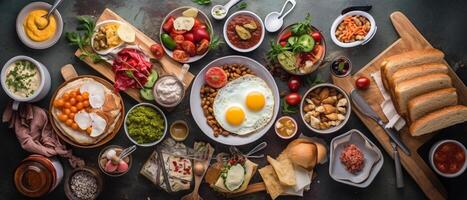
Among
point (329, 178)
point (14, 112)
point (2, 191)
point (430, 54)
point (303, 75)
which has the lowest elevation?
point (2, 191)

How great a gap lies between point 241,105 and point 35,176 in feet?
6.60

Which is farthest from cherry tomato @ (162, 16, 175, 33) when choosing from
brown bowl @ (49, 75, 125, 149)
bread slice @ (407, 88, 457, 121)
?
bread slice @ (407, 88, 457, 121)

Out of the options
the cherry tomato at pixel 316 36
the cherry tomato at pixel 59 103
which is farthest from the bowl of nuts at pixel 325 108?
the cherry tomato at pixel 59 103

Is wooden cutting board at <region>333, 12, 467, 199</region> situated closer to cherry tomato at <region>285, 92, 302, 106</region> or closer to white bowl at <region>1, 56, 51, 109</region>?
cherry tomato at <region>285, 92, 302, 106</region>

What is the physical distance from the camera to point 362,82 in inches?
194

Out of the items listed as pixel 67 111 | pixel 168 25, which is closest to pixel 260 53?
pixel 168 25

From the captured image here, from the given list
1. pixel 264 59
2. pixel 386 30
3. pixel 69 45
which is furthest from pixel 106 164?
pixel 386 30

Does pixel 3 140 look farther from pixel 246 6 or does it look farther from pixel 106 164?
pixel 246 6

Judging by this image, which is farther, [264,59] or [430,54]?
[264,59]

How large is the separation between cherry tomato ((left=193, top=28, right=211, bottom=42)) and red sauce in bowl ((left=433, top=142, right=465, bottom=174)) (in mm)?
2401

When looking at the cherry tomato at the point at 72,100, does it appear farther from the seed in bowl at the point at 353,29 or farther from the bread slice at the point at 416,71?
the bread slice at the point at 416,71

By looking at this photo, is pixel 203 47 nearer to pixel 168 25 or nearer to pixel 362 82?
pixel 168 25

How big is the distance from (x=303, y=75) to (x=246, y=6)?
2.90 ft

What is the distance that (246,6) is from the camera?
17.0 ft
